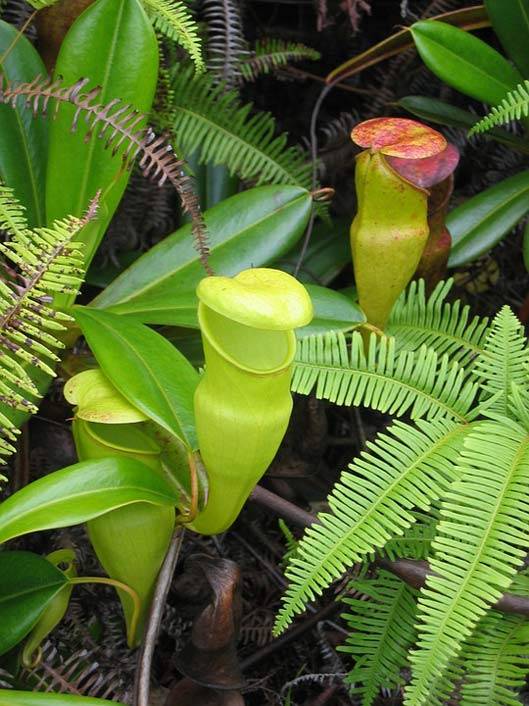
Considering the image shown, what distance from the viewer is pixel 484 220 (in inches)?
61.7

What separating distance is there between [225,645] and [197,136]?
1089mm

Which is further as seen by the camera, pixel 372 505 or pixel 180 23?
pixel 180 23

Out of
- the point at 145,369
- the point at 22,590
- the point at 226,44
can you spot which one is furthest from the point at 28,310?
the point at 226,44

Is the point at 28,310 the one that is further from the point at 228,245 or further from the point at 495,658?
the point at 495,658

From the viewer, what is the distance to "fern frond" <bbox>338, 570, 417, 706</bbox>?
3.66ft

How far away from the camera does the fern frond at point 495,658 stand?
3.32ft

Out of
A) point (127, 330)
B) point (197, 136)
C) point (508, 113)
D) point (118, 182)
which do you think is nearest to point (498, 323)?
point (508, 113)

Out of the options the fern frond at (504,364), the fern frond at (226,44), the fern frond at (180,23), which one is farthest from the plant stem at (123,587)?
the fern frond at (226,44)

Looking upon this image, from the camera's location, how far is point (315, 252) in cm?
169

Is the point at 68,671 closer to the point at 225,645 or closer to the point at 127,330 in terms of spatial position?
the point at 225,645

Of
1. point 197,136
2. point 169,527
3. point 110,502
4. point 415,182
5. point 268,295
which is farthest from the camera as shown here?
point 197,136

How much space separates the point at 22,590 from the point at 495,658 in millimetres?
700

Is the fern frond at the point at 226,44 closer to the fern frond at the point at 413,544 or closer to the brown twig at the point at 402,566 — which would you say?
the brown twig at the point at 402,566

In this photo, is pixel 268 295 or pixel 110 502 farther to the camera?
pixel 110 502
